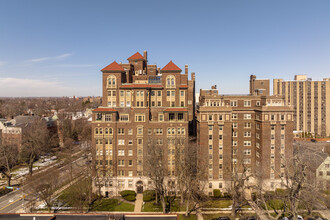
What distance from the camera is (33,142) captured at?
83.6 m

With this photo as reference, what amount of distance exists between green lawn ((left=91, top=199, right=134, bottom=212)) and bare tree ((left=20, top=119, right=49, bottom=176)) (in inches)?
1498

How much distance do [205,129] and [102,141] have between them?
91.8 feet

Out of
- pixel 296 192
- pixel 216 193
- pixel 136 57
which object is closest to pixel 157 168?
pixel 216 193

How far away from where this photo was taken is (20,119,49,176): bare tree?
261 feet

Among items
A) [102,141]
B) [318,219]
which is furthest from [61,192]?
[318,219]

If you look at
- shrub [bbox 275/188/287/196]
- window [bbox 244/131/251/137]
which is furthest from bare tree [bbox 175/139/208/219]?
shrub [bbox 275/188/287/196]

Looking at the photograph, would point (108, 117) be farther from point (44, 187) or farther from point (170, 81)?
point (44, 187)

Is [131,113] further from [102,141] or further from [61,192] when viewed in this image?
[61,192]

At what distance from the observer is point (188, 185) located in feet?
147

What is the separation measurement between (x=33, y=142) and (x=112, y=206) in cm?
5442

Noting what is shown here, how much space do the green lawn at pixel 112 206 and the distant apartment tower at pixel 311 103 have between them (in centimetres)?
11453

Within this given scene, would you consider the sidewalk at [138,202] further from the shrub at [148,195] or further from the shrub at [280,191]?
the shrub at [280,191]

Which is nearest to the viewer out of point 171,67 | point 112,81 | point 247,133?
point 247,133

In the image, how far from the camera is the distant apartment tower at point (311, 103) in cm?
12069
